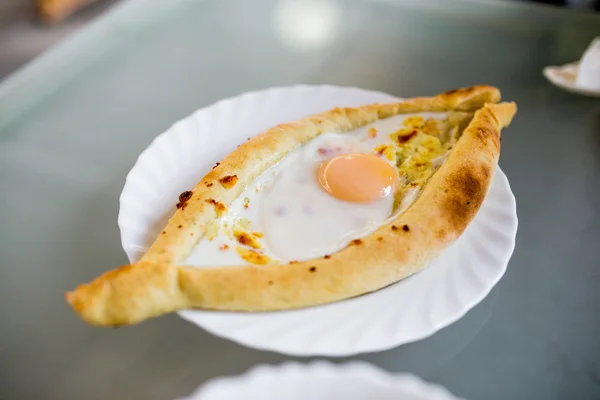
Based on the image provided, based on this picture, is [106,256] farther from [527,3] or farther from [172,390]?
[527,3]

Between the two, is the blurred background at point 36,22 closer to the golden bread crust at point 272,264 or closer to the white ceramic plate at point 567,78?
the golden bread crust at point 272,264

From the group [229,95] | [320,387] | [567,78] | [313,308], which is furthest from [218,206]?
[567,78]

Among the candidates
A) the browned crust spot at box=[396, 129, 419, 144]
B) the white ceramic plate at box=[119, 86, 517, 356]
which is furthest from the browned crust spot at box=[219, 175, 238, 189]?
the browned crust spot at box=[396, 129, 419, 144]

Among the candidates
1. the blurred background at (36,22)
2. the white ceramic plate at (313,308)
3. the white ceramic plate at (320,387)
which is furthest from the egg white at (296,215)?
the blurred background at (36,22)

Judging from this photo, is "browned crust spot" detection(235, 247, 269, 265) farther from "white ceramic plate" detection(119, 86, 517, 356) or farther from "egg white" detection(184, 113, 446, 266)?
"white ceramic plate" detection(119, 86, 517, 356)

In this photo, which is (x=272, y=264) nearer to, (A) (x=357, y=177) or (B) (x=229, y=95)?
(A) (x=357, y=177)

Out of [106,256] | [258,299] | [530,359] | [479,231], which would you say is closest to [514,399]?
[530,359]
